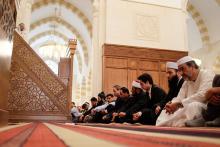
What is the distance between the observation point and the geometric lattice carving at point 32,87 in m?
5.28

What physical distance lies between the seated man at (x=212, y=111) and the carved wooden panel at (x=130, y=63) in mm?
5307

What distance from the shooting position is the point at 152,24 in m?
8.97

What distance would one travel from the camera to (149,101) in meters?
4.70

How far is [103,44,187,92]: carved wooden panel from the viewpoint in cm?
810

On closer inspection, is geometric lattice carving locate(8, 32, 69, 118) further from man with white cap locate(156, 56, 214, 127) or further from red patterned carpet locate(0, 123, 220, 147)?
red patterned carpet locate(0, 123, 220, 147)

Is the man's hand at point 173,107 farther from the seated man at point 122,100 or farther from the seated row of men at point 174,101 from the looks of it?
the seated man at point 122,100

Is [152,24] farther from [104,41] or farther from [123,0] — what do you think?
[104,41]

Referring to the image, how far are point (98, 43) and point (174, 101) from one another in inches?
203

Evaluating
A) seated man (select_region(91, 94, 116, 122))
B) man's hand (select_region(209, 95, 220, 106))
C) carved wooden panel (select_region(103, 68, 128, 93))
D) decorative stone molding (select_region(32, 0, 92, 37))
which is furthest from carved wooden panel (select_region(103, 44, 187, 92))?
man's hand (select_region(209, 95, 220, 106))

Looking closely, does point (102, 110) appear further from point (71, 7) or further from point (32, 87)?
point (71, 7)

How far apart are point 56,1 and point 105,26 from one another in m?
5.32

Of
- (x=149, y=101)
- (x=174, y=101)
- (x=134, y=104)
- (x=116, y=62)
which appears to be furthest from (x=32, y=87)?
(x=116, y=62)

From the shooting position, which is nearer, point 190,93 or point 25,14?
point 190,93

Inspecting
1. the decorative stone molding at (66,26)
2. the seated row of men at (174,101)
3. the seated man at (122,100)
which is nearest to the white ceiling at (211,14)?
the decorative stone molding at (66,26)
